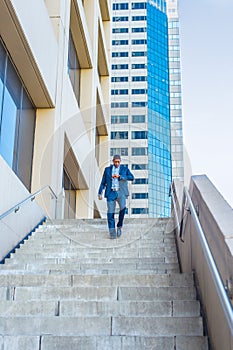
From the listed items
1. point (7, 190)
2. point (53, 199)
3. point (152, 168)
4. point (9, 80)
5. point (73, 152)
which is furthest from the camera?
point (152, 168)

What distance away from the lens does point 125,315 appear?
15.3ft

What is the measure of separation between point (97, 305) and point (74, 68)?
13.9 meters

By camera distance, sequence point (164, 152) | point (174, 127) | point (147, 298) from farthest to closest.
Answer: point (174, 127)
point (164, 152)
point (147, 298)

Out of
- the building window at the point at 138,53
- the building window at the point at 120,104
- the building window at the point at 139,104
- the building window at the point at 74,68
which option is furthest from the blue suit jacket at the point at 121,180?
the building window at the point at 138,53

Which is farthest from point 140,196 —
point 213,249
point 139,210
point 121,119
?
point 213,249

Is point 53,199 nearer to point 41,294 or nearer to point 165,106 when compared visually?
point 41,294

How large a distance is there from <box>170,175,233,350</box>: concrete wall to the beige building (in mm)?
3848

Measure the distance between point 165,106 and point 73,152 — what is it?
87824 millimetres

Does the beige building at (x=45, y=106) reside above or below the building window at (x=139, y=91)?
below

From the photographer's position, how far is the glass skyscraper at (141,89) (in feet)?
279

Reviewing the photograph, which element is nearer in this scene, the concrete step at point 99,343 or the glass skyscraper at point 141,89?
the concrete step at point 99,343

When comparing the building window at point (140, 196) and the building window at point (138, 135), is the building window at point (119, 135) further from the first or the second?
the building window at point (140, 196)

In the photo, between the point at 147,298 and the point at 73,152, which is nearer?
the point at 147,298

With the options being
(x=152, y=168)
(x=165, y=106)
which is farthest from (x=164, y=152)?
(x=152, y=168)
